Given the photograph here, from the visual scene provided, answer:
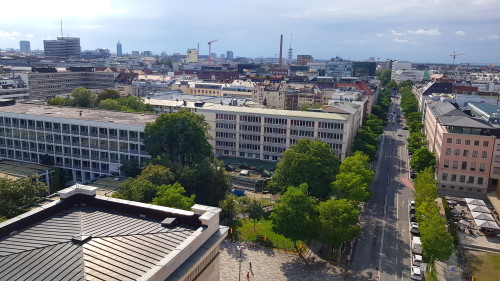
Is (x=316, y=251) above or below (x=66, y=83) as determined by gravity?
below

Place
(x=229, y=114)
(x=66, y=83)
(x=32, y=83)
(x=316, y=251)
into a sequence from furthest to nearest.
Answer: (x=66, y=83) < (x=32, y=83) < (x=229, y=114) < (x=316, y=251)

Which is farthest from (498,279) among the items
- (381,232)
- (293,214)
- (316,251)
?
(293,214)

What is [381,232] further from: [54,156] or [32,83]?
[32,83]

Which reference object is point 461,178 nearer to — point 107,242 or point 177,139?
point 177,139

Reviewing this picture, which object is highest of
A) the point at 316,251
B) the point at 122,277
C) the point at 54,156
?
the point at 122,277

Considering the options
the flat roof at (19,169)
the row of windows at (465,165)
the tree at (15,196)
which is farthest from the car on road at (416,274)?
the flat roof at (19,169)

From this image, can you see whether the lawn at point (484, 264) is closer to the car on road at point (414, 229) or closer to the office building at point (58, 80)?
the car on road at point (414, 229)
